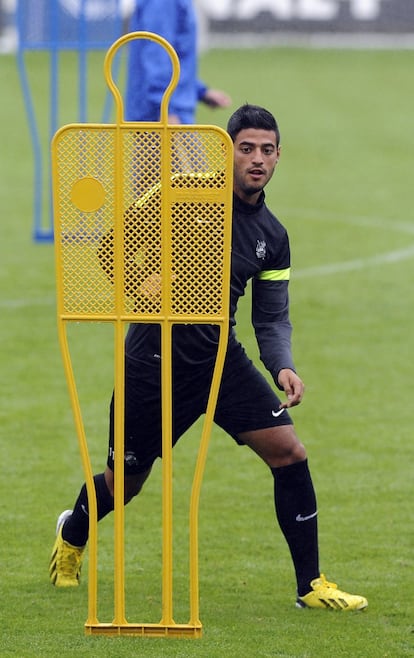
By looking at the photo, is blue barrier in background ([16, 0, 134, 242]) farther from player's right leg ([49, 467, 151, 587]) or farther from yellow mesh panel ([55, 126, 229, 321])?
yellow mesh panel ([55, 126, 229, 321])

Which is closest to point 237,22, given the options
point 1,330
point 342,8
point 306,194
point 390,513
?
point 342,8

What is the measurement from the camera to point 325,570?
721 cm

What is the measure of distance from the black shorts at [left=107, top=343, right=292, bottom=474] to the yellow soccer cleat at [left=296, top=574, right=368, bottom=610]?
71 centimetres

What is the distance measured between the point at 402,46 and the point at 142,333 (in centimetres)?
3601

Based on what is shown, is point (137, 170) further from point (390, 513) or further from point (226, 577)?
point (390, 513)

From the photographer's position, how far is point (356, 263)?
52.4 ft

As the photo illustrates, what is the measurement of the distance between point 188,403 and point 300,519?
71cm

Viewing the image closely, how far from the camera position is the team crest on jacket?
631cm

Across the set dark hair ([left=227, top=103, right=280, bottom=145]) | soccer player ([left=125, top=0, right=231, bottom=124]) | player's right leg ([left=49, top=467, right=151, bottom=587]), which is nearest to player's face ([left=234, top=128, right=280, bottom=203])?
dark hair ([left=227, top=103, right=280, bottom=145])

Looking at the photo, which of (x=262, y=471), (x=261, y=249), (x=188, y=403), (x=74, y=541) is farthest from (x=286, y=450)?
(x=262, y=471)

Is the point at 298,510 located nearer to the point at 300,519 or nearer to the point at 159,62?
the point at 300,519

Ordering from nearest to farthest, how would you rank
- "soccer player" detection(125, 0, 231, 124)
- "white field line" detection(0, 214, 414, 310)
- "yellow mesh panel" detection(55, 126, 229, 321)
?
"yellow mesh panel" detection(55, 126, 229, 321)
"soccer player" detection(125, 0, 231, 124)
"white field line" detection(0, 214, 414, 310)

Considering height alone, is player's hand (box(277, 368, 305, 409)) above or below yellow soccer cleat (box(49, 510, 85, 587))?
above

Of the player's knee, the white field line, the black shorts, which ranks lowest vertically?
the white field line
